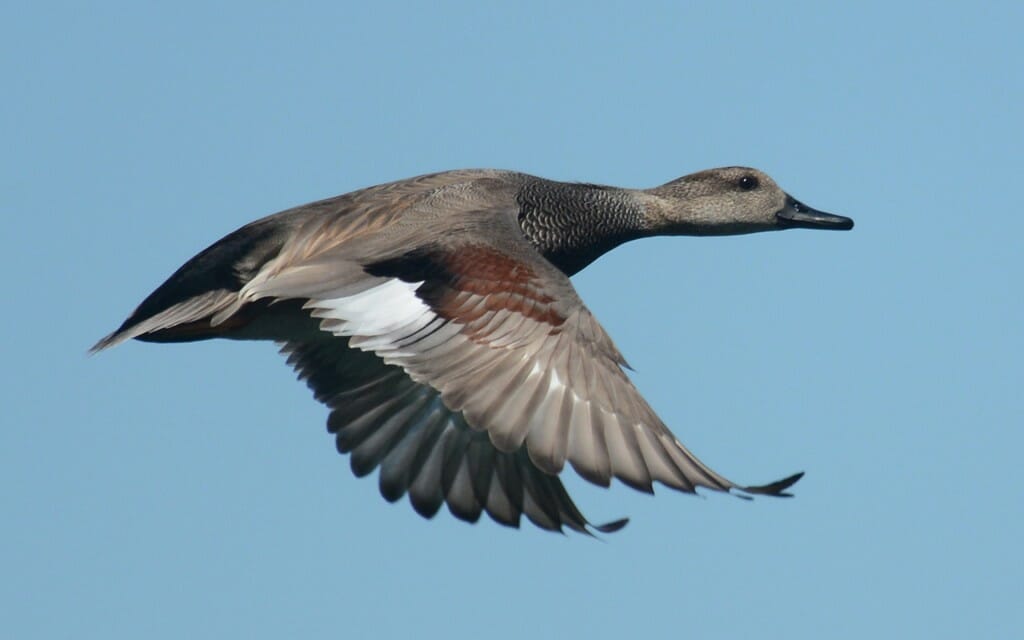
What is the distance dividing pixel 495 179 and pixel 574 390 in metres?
3.03

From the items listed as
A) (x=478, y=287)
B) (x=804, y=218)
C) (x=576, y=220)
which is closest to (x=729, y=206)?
(x=804, y=218)

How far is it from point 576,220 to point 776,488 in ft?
12.6

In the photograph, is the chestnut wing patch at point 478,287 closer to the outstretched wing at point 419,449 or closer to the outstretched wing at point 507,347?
the outstretched wing at point 507,347

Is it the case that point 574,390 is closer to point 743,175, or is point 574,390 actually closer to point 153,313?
point 153,313

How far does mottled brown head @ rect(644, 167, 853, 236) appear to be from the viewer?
37.3ft

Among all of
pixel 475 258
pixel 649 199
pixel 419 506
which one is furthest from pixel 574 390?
pixel 649 199

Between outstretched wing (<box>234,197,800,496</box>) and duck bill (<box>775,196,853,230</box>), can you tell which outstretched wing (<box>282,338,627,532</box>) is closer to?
outstretched wing (<box>234,197,800,496</box>)

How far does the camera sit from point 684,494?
7082 millimetres

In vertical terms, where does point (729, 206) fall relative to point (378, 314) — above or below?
above

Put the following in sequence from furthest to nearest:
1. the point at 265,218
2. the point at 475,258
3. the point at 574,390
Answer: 1. the point at 265,218
2. the point at 475,258
3. the point at 574,390

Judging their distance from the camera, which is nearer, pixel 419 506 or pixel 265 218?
pixel 419 506

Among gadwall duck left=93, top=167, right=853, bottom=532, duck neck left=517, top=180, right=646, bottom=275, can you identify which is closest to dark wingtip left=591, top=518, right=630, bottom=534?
gadwall duck left=93, top=167, right=853, bottom=532

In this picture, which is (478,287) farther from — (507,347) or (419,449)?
(419,449)

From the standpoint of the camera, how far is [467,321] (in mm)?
8023
